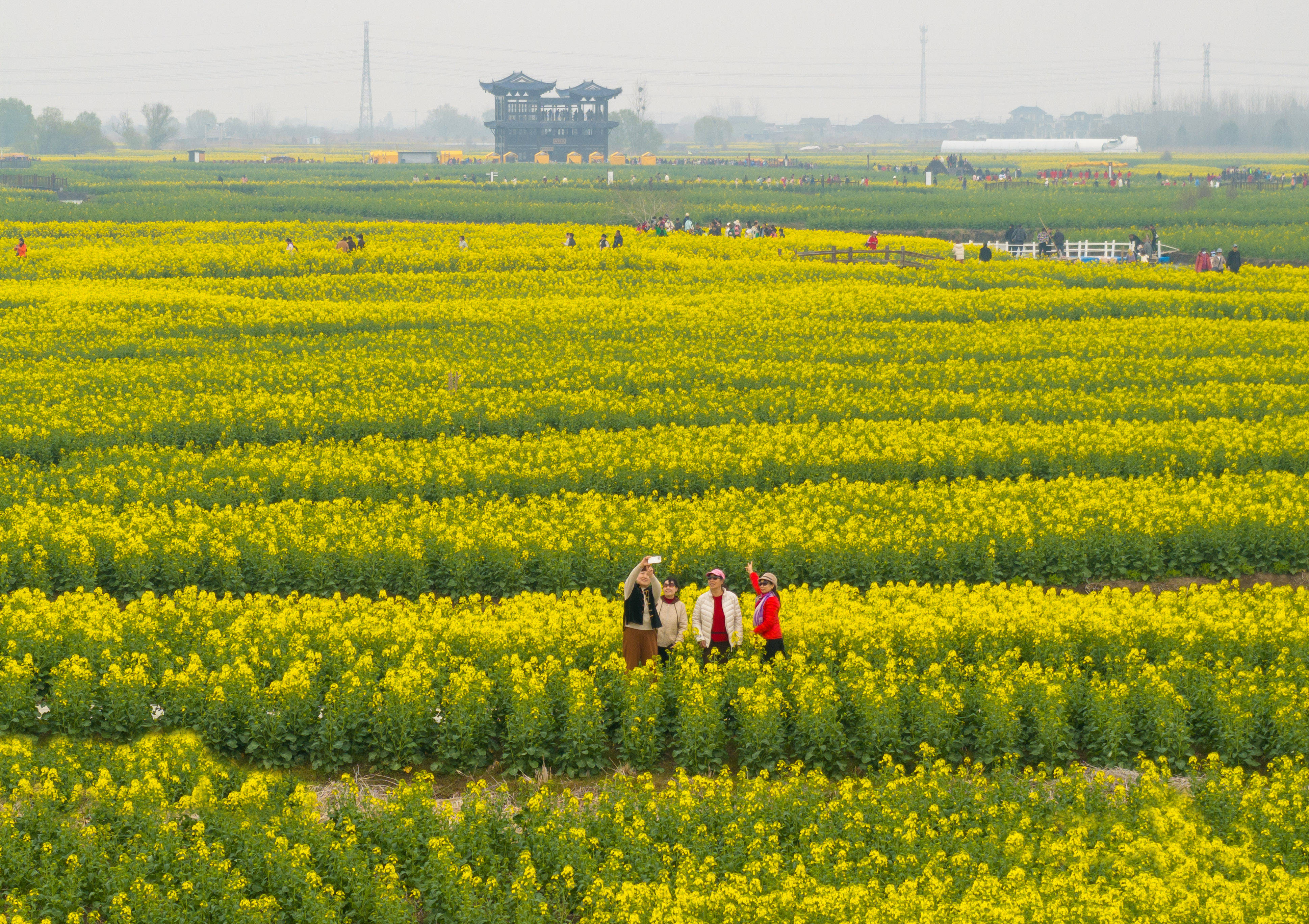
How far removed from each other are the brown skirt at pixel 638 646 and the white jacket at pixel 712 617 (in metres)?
0.55

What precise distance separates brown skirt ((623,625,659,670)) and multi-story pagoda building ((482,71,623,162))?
159 m

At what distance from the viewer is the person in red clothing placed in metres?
14.5

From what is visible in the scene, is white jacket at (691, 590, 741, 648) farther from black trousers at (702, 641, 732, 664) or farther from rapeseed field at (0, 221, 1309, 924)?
rapeseed field at (0, 221, 1309, 924)

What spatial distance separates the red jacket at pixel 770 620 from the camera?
1452 cm

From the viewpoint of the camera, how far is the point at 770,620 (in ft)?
47.8

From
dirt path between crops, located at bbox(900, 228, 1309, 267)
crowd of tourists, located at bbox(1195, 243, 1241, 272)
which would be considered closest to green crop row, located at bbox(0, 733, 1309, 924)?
crowd of tourists, located at bbox(1195, 243, 1241, 272)

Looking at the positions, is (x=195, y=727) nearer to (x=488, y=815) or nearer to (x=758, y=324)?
(x=488, y=815)

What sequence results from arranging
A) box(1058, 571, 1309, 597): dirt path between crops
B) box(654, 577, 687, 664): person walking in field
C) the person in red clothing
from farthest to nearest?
box(1058, 571, 1309, 597): dirt path between crops
the person in red clothing
box(654, 577, 687, 664): person walking in field

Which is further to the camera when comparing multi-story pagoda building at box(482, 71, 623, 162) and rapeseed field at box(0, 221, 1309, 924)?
multi-story pagoda building at box(482, 71, 623, 162)

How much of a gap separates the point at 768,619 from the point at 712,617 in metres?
0.65

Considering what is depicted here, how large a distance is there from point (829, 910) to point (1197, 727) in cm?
618

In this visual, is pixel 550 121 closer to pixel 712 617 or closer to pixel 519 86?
pixel 519 86

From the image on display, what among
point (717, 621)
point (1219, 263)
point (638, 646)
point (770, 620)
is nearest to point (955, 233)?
point (1219, 263)

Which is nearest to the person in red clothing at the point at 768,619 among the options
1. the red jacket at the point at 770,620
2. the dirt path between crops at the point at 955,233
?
the red jacket at the point at 770,620
